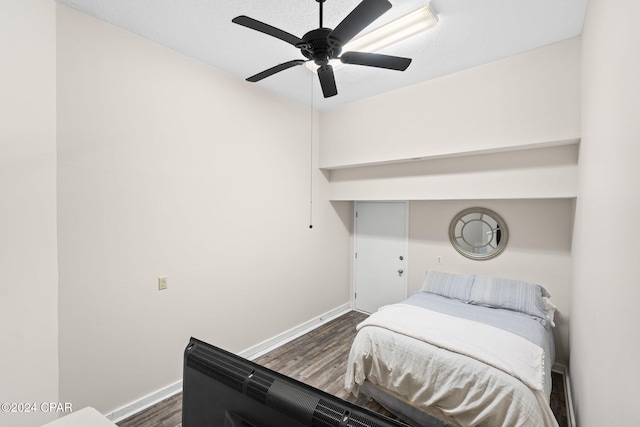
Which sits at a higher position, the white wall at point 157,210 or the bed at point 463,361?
the white wall at point 157,210

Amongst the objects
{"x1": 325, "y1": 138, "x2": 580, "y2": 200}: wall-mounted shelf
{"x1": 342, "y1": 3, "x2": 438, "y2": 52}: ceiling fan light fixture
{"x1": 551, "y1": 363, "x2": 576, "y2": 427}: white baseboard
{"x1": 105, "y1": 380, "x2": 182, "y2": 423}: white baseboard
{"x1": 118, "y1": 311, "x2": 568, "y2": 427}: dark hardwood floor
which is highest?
{"x1": 342, "y1": 3, "x2": 438, "y2": 52}: ceiling fan light fixture

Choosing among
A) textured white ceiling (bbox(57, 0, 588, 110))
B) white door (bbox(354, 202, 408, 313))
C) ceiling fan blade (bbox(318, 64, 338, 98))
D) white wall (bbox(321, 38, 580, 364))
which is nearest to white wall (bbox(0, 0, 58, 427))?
textured white ceiling (bbox(57, 0, 588, 110))

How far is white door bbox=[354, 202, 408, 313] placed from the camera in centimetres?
404

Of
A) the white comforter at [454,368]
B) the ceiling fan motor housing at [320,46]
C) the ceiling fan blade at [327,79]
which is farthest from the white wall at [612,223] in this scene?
the ceiling fan blade at [327,79]

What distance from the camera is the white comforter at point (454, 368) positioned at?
1.74m

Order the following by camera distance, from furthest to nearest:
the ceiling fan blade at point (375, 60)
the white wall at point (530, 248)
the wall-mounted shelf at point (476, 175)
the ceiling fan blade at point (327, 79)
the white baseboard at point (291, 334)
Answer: the white baseboard at point (291, 334) → the white wall at point (530, 248) → the wall-mounted shelf at point (476, 175) → the ceiling fan blade at point (327, 79) → the ceiling fan blade at point (375, 60)

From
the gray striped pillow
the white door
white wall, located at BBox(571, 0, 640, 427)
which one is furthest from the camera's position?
the white door

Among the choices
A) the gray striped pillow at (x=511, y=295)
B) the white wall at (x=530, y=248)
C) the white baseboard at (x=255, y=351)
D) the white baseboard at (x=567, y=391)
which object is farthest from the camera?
the white wall at (x=530, y=248)

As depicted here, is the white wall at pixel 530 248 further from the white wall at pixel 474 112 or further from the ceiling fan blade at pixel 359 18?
the ceiling fan blade at pixel 359 18

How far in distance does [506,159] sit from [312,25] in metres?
2.24

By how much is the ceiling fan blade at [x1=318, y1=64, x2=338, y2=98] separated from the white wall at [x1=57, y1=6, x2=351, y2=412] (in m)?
1.31

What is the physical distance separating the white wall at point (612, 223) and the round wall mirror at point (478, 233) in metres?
1.50

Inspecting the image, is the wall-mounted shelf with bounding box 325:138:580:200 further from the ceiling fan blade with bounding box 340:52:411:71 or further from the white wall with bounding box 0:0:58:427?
the white wall with bounding box 0:0:58:427

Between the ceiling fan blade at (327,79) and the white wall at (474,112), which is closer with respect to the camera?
the ceiling fan blade at (327,79)
